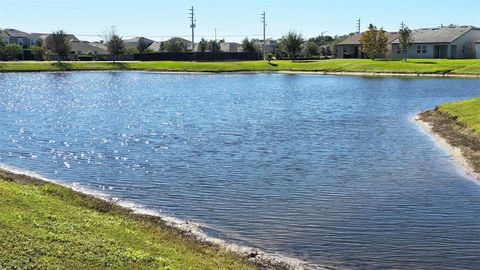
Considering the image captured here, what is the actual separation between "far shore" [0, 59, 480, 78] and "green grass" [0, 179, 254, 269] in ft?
236

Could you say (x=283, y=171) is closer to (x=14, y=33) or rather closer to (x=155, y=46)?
(x=14, y=33)

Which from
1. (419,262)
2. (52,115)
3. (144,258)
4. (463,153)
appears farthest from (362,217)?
(52,115)

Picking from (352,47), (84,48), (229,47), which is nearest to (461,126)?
(352,47)

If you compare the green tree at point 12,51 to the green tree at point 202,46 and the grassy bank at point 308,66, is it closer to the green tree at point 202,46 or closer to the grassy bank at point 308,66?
the grassy bank at point 308,66

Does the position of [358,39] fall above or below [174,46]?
above

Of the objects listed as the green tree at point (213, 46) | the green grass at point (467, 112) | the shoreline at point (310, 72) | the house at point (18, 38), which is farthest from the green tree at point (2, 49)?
the green grass at point (467, 112)

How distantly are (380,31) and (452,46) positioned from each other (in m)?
13.4

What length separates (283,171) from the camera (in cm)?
2259

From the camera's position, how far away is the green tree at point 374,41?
4280 inches

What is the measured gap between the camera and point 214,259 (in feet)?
40.9

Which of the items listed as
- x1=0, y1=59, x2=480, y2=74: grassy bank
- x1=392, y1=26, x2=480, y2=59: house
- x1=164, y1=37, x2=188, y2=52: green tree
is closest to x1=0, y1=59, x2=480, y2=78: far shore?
x1=0, y1=59, x2=480, y2=74: grassy bank

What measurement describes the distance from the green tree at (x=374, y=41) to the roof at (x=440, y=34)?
8161 millimetres

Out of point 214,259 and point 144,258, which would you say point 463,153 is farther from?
point 144,258

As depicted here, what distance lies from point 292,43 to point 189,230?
362ft
